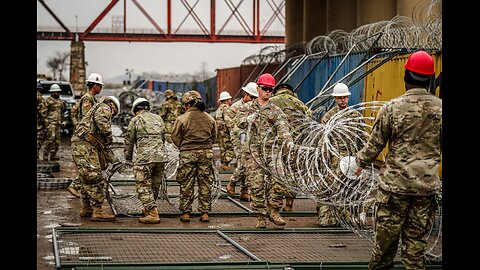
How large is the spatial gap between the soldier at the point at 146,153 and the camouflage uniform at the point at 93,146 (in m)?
0.39

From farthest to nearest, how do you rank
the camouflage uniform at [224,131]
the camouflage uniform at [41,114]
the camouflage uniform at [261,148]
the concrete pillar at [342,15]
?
the concrete pillar at [342,15], the camouflage uniform at [41,114], the camouflage uniform at [224,131], the camouflage uniform at [261,148]

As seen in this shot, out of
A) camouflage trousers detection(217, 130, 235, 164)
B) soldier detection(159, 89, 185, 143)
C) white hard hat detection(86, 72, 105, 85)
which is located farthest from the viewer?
soldier detection(159, 89, 185, 143)

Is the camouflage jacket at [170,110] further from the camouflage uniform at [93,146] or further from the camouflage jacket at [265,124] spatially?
the camouflage jacket at [265,124]

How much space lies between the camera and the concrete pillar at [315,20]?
40.3 m

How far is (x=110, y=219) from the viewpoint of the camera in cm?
1238

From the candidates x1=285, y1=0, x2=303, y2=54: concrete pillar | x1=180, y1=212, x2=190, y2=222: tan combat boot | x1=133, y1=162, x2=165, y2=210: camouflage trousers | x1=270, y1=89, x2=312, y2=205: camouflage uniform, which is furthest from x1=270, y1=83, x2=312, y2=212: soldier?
x1=285, y1=0, x2=303, y2=54: concrete pillar

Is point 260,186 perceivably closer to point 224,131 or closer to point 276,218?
point 276,218

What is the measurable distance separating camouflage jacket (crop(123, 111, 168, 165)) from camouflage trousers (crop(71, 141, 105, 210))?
1.66ft

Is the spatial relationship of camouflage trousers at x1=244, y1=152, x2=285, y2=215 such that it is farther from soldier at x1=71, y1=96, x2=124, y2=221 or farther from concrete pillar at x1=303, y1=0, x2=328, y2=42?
concrete pillar at x1=303, y1=0, x2=328, y2=42

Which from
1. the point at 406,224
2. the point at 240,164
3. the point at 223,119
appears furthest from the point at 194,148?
the point at 223,119

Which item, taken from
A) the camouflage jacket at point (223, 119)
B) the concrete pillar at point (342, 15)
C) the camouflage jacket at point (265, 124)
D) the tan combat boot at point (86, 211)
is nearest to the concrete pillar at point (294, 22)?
the concrete pillar at point (342, 15)

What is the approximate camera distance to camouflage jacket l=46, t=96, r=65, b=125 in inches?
862

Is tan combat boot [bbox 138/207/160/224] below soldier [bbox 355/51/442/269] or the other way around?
below
